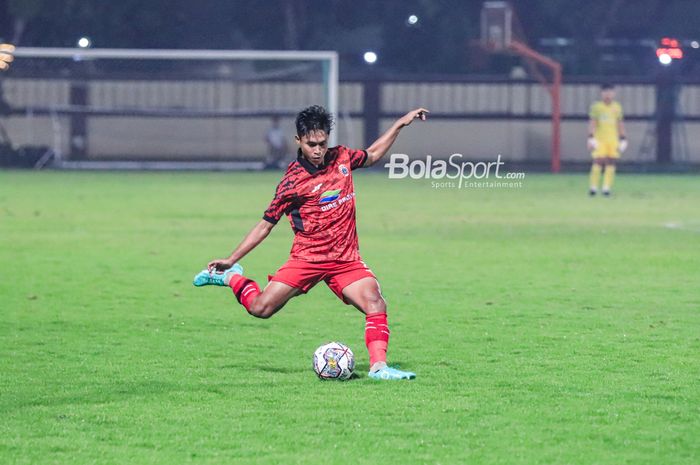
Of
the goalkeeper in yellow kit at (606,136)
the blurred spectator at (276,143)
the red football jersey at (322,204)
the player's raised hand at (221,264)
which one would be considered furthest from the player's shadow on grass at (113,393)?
the blurred spectator at (276,143)

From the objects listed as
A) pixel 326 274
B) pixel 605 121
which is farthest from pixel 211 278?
pixel 605 121

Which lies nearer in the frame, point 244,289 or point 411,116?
point 411,116

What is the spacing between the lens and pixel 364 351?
29.5 feet

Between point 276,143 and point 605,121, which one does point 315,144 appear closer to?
point 605,121

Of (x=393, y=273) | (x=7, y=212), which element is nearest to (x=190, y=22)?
(x=7, y=212)

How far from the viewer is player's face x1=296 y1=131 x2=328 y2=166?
26.2 ft

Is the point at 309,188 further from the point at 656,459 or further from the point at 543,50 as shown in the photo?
the point at 543,50

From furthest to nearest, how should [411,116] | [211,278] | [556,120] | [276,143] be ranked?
[276,143], [556,120], [211,278], [411,116]

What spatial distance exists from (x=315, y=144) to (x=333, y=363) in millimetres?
1284

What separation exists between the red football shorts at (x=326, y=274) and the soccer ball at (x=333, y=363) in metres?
0.56

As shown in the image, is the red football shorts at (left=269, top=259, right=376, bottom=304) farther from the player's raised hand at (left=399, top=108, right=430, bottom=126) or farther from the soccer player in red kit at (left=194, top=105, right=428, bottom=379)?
the player's raised hand at (left=399, top=108, right=430, bottom=126)

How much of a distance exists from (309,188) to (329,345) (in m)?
0.99

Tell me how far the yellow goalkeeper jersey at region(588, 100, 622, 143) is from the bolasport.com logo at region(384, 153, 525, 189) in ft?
7.41

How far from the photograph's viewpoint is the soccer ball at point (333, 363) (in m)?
7.76
